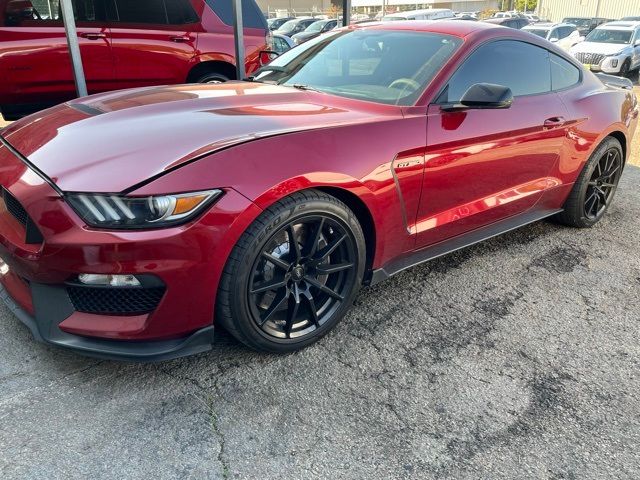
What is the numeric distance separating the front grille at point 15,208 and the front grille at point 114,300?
0.37m

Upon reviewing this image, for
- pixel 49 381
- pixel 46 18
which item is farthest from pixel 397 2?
pixel 49 381

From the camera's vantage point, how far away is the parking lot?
1910mm

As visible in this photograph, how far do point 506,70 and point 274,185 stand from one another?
196 centimetres

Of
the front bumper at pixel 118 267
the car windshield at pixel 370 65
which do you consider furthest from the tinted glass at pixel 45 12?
the front bumper at pixel 118 267

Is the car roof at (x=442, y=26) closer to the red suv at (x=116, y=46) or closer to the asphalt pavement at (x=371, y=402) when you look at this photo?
the asphalt pavement at (x=371, y=402)

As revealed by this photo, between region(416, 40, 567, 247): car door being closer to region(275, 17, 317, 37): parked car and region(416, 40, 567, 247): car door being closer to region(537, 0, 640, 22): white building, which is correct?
region(275, 17, 317, 37): parked car

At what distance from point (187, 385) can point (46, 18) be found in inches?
198

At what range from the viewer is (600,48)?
16547 millimetres

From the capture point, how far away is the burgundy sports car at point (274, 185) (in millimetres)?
2004

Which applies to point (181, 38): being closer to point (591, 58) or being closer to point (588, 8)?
point (591, 58)

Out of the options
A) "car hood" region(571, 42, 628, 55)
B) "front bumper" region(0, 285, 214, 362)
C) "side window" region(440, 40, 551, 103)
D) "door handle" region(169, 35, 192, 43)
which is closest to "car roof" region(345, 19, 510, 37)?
"side window" region(440, 40, 551, 103)

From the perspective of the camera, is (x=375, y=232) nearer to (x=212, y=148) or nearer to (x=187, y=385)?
(x=212, y=148)

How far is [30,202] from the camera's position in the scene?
6.69 ft

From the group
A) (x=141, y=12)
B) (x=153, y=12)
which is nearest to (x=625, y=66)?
(x=153, y=12)
